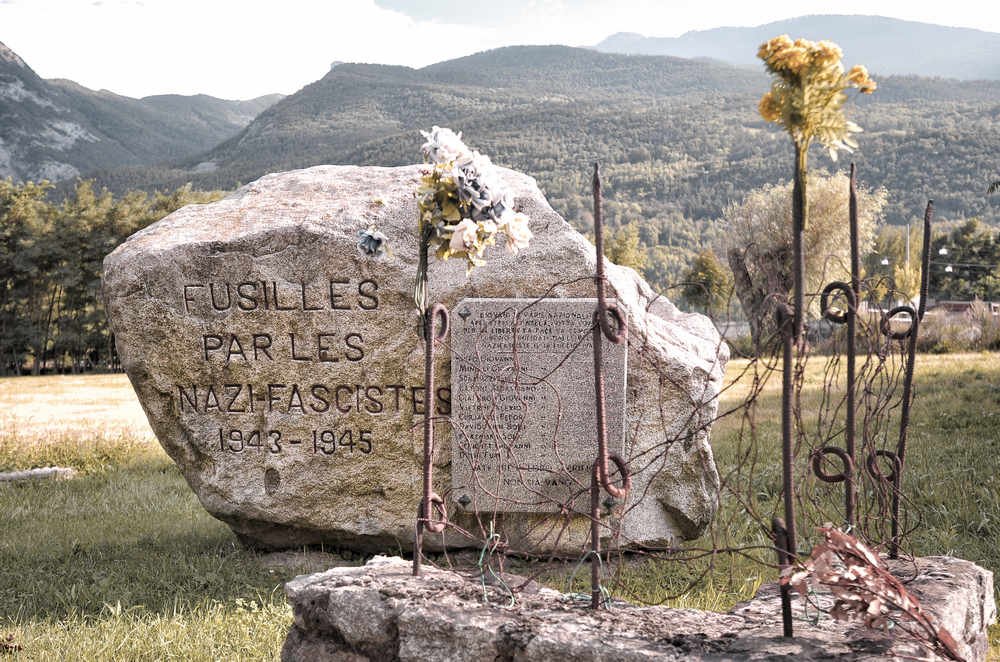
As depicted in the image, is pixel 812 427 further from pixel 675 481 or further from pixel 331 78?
pixel 331 78

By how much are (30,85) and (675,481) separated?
210 m

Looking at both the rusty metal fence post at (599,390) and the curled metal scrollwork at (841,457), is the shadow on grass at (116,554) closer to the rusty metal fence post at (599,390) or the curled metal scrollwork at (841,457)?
the rusty metal fence post at (599,390)

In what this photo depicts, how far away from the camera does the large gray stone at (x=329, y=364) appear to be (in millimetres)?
5543

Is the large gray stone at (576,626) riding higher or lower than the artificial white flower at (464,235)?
lower

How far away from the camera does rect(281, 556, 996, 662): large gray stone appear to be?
2.54 m

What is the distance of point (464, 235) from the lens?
307cm

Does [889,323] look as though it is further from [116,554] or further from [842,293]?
[116,554]

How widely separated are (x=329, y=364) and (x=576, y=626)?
10.9 feet

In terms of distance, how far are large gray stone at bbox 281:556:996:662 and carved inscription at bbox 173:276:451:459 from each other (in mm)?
2405

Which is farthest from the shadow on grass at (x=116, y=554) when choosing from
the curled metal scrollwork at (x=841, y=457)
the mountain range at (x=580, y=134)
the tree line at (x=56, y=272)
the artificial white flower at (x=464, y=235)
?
the tree line at (x=56, y=272)

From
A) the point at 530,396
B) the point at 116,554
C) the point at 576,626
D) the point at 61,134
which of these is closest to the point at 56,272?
the point at 116,554

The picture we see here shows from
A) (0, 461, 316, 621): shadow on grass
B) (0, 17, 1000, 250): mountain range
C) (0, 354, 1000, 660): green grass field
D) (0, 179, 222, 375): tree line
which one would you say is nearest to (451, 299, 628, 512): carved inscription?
(0, 354, 1000, 660): green grass field

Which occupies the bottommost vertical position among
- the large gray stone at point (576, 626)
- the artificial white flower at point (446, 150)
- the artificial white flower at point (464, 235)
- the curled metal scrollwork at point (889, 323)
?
the large gray stone at point (576, 626)

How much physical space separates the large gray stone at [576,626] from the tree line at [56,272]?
2878 cm
